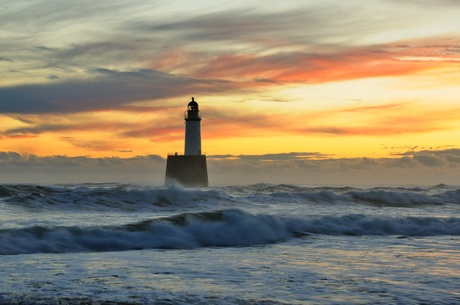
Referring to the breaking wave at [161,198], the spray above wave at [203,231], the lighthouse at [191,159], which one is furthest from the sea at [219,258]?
the lighthouse at [191,159]

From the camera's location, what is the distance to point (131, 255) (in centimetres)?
1002

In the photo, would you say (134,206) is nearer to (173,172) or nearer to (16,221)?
(16,221)

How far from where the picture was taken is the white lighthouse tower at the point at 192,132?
123 ft

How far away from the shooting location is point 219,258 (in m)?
9.69

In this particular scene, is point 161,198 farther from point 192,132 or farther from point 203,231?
point 192,132

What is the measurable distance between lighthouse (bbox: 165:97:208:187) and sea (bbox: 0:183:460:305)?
58.0 feet

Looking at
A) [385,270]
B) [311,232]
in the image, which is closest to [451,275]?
[385,270]

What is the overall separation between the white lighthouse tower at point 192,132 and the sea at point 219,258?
59.3 ft

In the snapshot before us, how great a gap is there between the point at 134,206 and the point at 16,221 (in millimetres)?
6989

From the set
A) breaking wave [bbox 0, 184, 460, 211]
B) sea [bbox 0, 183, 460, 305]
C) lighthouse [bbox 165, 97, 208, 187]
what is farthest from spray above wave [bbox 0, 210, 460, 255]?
lighthouse [bbox 165, 97, 208, 187]

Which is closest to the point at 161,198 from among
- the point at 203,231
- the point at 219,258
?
the point at 203,231

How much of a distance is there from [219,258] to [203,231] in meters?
3.60

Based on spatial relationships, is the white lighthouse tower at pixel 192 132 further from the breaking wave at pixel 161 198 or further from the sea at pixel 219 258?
the sea at pixel 219 258

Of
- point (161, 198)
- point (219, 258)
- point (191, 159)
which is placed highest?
point (191, 159)
